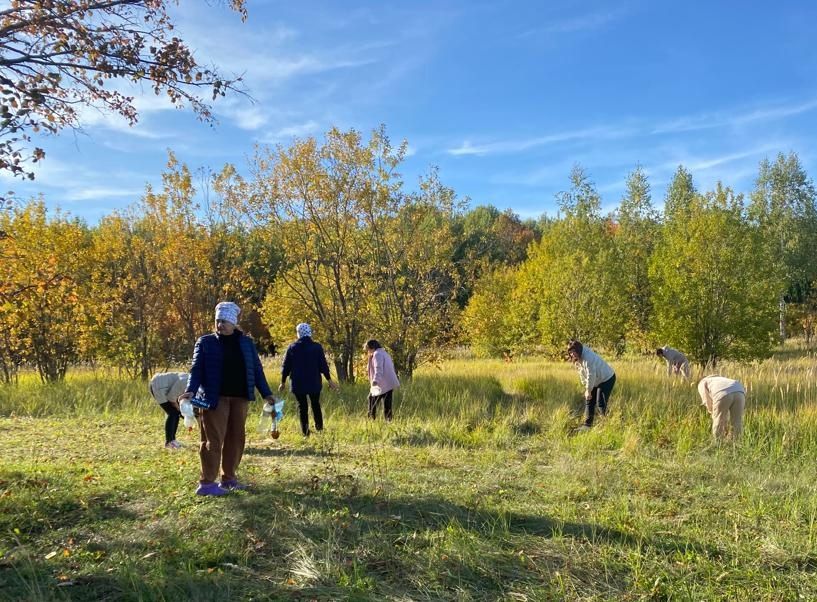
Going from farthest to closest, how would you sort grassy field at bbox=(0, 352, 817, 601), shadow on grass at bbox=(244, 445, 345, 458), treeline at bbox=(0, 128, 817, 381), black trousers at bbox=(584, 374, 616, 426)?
treeline at bbox=(0, 128, 817, 381)
black trousers at bbox=(584, 374, 616, 426)
shadow on grass at bbox=(244, 445, 345, 458)
grassy field at bbox=(0, 352, 817, 601)

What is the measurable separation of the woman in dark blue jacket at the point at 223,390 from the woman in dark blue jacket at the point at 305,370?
296 cm

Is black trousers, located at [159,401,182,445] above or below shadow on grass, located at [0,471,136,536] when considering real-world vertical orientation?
above

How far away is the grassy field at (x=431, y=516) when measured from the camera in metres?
3.31

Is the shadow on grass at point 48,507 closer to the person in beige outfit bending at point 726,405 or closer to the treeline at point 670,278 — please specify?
the person in beige outfit bending at point 726,405

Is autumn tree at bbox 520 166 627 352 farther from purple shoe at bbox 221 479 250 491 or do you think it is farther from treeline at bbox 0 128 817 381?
purple shoe at bbox 221 479 250 491

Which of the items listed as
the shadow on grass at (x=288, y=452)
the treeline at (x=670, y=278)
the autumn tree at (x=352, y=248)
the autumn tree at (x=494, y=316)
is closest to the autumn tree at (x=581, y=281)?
the treeline at (x=670, y=278)

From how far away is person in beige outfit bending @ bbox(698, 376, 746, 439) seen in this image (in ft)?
23.7

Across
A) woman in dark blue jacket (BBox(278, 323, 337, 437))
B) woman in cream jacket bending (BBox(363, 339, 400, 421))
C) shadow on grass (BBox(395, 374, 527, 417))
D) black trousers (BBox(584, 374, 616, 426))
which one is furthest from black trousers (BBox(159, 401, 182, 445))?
black trousers (BBox(584, 374, 616, 426))

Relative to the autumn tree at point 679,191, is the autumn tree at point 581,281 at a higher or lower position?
lower

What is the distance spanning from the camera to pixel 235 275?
15.2 metres

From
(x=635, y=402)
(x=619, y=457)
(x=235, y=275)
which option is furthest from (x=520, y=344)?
(x=619, y=457)

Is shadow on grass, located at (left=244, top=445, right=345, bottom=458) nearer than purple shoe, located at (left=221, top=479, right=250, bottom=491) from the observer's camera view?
No

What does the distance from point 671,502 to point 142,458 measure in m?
5.53

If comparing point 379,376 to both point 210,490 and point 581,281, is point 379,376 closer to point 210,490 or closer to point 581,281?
point 210,490
